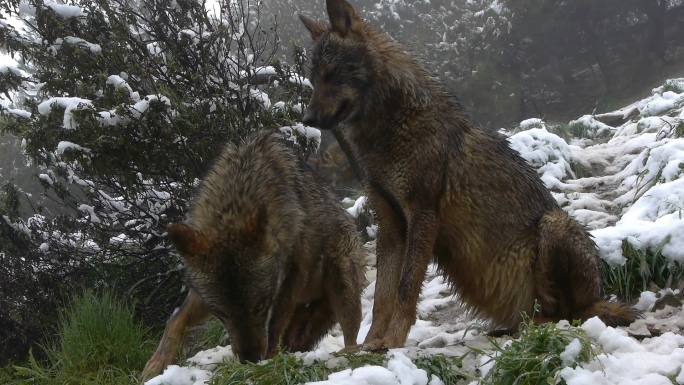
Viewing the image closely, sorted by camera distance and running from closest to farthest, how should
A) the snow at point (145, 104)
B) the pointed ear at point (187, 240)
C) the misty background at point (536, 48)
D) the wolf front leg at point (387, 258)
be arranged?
the pointed ear at point (187, 240)
the wolf front leg at point (387, 258)
the snow at point (145, 104)
the misty background at point (536, 48)

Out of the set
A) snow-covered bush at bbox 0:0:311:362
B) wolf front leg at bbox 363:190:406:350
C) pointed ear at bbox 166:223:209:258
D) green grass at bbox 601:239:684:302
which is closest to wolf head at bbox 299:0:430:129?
wolf front leg at bbox 363:190:406:350

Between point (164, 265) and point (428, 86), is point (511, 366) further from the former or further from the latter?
point (164, 265)

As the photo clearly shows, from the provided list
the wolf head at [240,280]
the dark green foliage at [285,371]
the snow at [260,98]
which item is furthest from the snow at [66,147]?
the dark green foliage at [285,371]

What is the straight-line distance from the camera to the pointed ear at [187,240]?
383cm

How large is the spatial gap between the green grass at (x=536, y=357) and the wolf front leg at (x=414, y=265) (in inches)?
37.8

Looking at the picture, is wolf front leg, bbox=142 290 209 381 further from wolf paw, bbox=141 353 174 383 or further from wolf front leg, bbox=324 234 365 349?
wolf front leg, bbox=324 234 365 349

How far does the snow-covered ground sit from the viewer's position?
3.17 m

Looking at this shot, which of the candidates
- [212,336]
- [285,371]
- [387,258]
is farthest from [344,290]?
[212,336]

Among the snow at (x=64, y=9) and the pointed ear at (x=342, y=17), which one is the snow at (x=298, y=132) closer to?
the snow at (x=64, y=9)

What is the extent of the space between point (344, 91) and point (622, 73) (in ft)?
85.3

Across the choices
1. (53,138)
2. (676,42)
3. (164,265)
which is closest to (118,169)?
(53,138)

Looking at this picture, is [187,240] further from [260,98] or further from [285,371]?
[260,98]

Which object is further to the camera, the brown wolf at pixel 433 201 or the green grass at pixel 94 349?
the green grass at pixel 94 349

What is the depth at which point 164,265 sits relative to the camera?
7711mm
